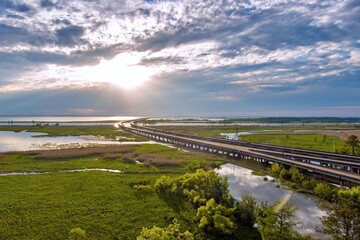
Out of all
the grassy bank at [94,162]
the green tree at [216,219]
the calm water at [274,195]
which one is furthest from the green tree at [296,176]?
the green tree at [216,219]

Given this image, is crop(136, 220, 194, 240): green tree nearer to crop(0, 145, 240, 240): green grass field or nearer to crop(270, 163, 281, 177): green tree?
crop(0, 145, 240, 240): green grass field

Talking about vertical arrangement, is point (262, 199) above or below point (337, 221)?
below

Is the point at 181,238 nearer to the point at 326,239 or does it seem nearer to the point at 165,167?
the point at 326,239

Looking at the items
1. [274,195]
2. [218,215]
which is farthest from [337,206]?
[274,195]

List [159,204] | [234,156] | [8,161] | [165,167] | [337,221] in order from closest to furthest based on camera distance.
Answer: [337,221] < [159,204] < [165,167] < [8,161] < [234,156]

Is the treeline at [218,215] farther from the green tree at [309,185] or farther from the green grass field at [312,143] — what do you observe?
the green grass field at [312,143]

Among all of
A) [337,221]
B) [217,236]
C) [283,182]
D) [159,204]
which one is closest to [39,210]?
[159,204]

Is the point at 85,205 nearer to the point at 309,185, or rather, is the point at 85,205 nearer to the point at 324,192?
the point at 324,192
